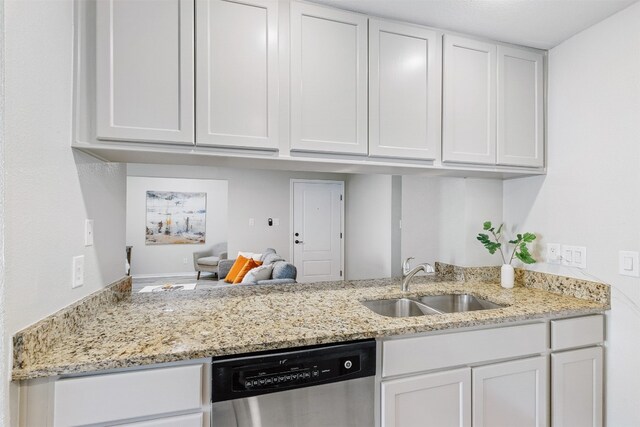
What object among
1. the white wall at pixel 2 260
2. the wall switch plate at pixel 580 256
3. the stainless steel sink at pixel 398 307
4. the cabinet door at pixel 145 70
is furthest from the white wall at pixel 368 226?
the white wall at pixel 2 260

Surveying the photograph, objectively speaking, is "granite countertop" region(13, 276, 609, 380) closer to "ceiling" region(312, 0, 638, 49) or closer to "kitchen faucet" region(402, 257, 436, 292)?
"kitchen faucet" region(402, 257, 436, 292)

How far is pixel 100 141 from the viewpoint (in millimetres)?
1212

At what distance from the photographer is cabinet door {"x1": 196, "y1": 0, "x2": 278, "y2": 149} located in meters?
1.32

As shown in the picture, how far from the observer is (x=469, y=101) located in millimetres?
1752

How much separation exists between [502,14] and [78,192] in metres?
2.07

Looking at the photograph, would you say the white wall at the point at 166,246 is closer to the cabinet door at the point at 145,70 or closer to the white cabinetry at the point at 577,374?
the cabinet door at the point at 145,70

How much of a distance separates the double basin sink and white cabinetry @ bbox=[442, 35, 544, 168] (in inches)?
30.8

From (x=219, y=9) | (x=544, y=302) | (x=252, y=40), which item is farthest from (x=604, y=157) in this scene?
(x=219, y=9)

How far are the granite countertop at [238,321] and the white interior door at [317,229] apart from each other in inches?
99.0

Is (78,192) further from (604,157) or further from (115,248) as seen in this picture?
(604,157)

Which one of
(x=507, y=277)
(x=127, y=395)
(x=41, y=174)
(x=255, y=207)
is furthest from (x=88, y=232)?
(x=255, y=207)

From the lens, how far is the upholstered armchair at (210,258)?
545 centimetres

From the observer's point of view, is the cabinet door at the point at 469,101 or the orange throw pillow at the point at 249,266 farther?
the orange throw pillow at the point at 249,266

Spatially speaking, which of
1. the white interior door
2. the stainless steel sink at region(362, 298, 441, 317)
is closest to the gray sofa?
the white interior door
